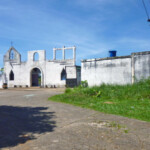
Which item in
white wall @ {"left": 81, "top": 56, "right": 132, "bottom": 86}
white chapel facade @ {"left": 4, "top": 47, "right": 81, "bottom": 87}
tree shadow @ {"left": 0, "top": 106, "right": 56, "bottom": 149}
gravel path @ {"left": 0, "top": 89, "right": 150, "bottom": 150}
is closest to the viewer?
gravel path @ {"left": 0, "top": 89, "right": 150, "bottom": 150}


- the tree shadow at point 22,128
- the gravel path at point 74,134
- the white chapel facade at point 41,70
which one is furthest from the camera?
the white chapel facade at point 41,70

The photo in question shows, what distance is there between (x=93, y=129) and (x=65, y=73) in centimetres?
2077

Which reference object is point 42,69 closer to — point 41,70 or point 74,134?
point 41,70

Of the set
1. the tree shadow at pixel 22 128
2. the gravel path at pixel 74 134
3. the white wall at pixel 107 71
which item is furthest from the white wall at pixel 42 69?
the gravel path at pixel 74 134

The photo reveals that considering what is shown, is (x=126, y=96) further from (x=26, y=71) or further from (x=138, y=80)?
(x=26, y=71)

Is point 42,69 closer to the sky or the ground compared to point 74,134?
closer to the sky

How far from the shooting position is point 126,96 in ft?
33.3

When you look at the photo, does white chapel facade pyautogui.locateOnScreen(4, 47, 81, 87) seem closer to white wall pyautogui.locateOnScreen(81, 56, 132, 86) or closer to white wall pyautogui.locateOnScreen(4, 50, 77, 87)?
white wall pyautogui.locateOnScreen(4, 50, 77, 87)

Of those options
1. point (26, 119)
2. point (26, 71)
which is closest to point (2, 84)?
point (26, 71)

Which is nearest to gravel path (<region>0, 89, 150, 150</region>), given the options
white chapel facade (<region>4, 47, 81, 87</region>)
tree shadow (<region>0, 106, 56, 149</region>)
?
tree shadow (<region>0, 106, 56, 149</region>)

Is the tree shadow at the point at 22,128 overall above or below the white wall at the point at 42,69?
below

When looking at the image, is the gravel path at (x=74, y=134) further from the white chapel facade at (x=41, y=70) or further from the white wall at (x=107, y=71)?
the white chapel facade at (x=41, y=70)

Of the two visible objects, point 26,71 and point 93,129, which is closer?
point 93,129

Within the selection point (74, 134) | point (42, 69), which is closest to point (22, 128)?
point (74, 134)
